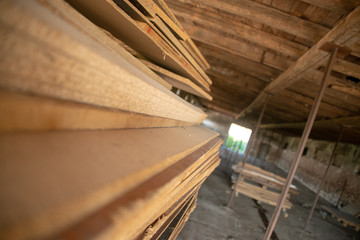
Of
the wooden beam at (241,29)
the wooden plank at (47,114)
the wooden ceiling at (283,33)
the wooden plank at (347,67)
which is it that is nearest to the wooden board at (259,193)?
the wooden ceiling at (283,33)

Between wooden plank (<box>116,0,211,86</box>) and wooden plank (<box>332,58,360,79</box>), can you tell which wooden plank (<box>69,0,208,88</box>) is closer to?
wooden plank (<box>116,0,211,86</box>)

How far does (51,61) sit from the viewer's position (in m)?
0.38

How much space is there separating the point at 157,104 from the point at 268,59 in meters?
3.09

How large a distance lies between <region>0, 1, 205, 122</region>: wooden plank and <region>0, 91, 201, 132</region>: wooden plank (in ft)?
0.07

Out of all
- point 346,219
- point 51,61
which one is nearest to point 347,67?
point 51,61

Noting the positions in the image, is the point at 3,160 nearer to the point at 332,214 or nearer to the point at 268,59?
the point at 268,59

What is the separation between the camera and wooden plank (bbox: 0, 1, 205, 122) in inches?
12.5

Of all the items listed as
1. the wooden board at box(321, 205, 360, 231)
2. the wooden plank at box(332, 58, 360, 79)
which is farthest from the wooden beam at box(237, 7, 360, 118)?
the wooden board at box(321, 205, 360, 231)

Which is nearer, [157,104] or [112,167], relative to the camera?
[112,167]

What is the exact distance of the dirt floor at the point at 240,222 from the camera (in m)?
3.74

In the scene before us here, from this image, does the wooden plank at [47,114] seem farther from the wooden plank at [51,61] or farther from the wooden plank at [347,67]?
the wooden plank at [347,67]

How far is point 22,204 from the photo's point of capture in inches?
10.2

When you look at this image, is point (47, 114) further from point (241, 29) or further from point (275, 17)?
point (241, 29)

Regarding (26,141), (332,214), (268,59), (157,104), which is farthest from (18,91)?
(332,214)
